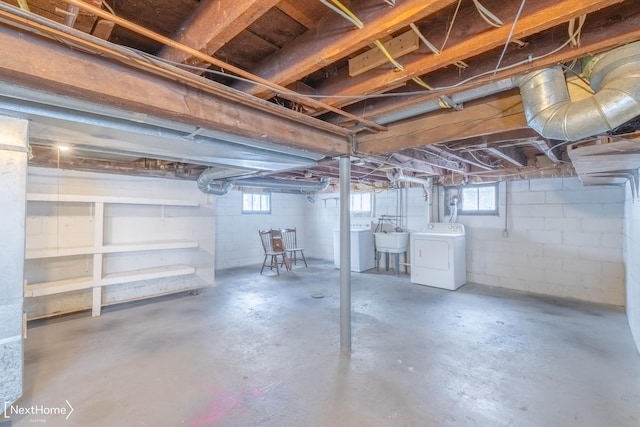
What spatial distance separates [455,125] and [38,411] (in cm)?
332

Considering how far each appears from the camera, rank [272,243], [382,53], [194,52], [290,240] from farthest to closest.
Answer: [290,240] < [272,243] < [382,53] < [194,52]

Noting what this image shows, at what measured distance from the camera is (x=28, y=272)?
11.1ft

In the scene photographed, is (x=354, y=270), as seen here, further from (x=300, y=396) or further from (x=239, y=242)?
(x=300, y=396)

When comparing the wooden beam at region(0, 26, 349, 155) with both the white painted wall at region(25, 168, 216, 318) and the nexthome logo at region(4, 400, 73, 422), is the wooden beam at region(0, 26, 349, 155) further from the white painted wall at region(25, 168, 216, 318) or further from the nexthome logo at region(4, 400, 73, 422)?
the white painted wall at region(25, 168, 216, 318)

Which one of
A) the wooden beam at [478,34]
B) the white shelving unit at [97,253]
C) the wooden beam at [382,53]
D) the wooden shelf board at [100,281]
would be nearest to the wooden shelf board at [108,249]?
the white shelving unit at [97,253]

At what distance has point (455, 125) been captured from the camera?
2070 millimetres

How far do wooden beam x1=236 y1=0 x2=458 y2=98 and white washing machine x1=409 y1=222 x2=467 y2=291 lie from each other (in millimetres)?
3913

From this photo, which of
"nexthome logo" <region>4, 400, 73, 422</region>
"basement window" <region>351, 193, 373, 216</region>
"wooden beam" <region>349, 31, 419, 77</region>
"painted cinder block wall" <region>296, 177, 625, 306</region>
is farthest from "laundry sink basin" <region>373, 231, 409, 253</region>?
"nexthome logo" <region>4, 400, 73, 422</region>

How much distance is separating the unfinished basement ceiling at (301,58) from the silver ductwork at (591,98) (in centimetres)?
5

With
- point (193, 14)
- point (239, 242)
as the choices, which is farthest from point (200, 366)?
point (239, 242)

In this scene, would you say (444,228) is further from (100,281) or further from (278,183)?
(100,281)

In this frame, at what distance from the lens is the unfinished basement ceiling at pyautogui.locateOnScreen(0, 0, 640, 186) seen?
108 cm

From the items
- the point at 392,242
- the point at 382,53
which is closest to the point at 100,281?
the point at 382,53

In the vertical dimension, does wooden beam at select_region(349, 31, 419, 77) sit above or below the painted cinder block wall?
above
